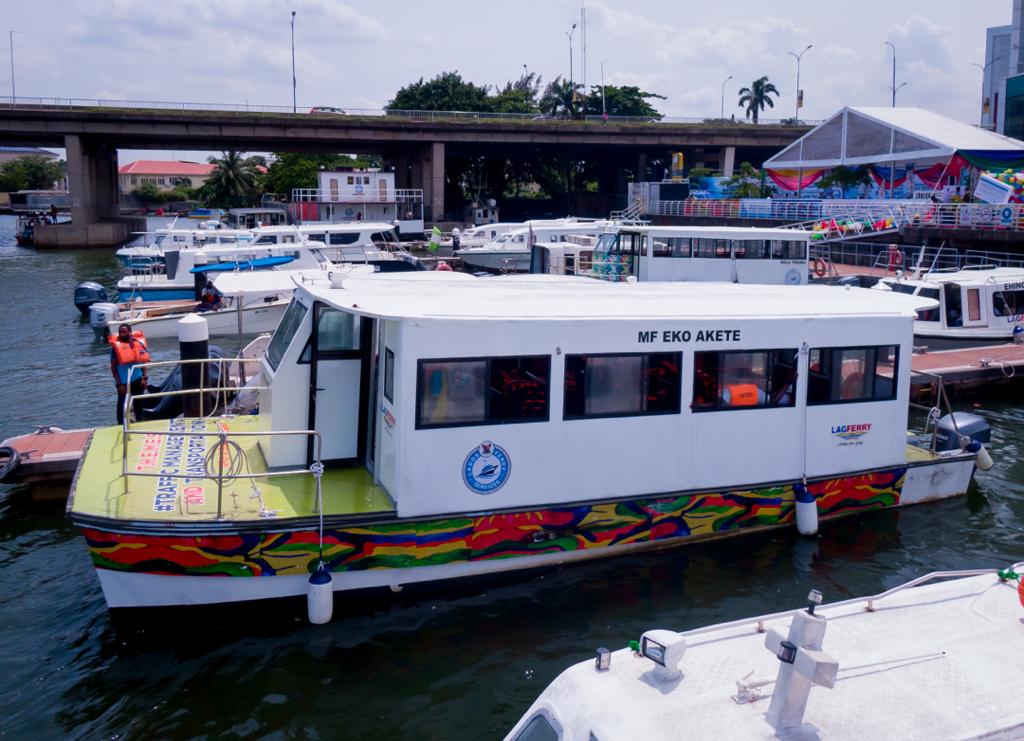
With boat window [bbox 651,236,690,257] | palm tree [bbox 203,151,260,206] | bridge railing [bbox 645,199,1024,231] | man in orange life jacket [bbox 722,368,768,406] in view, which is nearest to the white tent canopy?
bridge railing [bbox 645,199,1024,231]

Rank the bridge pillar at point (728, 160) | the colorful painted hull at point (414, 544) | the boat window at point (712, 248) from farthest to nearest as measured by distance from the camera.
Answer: the bridge pillar at point (728, 160), the boat window at point (712, 248), the colorful painted hull at point (414, 544)

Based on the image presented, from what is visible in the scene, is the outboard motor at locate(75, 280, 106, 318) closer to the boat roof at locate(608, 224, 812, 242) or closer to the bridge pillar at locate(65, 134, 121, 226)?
the boat roof at locate(608, 224, 812, 242)

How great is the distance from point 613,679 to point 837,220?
3811 centimetres

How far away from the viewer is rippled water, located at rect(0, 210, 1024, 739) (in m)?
7.96

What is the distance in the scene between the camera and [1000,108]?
66938 millimetres

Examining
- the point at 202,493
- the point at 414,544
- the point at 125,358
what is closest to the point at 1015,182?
the point at 125,358

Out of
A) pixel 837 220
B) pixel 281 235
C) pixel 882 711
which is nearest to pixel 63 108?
pixel 281 235

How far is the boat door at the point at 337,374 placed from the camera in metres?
9.84

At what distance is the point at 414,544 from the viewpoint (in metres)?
9.27

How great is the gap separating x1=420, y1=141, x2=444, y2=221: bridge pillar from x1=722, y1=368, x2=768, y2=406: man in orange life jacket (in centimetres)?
5678

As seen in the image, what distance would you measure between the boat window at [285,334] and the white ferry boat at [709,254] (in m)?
16.7

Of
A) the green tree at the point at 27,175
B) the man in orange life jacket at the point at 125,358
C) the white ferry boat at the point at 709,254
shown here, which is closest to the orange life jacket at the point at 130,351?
the man in orange life jacket at the point at 125,358

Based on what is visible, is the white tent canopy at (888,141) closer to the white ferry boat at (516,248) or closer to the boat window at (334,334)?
the white ferry boat at (516,248)

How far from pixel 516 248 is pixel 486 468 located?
3102cm
